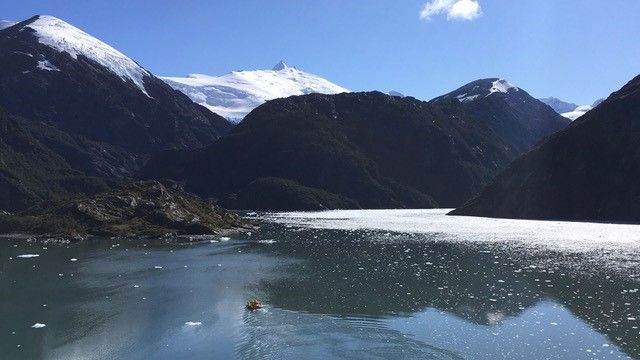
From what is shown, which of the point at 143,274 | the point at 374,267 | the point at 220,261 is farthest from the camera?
the point at 220,261

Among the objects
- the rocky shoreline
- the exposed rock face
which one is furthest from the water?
the exposed rock face

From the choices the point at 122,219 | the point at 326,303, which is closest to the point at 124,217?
the point at 122,219

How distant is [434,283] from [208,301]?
3108 centimetres

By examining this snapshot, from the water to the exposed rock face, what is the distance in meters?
33.0

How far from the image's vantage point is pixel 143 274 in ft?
283

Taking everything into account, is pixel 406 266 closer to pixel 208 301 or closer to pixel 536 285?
pixel 536 285

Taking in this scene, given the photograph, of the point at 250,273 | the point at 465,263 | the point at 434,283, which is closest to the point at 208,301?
the point at 250,273

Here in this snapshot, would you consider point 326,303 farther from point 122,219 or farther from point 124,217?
point 124,217

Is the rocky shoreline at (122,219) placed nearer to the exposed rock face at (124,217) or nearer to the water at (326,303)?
the exposed rock face at (124,217)

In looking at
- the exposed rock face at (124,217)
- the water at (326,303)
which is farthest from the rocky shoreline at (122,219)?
the water at (326,303)

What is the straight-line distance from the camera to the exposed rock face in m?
151

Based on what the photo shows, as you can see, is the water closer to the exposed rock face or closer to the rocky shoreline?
the rocky shoreline

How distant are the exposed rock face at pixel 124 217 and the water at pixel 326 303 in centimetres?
3302

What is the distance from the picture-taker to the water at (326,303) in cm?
4522
